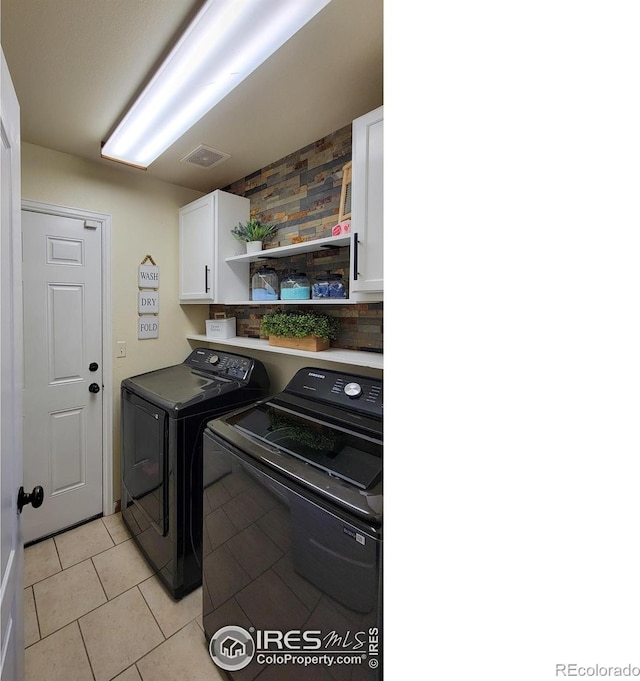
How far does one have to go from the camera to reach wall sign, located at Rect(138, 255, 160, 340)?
2504 mm

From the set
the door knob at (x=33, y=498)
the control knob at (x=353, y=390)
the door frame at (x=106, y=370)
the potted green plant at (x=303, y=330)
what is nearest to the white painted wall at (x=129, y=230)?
the door frame at (x=106, y=370)

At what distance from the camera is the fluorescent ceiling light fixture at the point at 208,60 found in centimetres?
104

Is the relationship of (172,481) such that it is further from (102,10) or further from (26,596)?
(102,10)

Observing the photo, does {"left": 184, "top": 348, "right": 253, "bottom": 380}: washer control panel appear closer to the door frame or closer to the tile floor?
the door frame

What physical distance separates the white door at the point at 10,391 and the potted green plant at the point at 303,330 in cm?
117

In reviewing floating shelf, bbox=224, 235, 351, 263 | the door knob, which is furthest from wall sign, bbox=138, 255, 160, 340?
the door knob

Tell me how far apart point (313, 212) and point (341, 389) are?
115cm

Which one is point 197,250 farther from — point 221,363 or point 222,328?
point 221,363

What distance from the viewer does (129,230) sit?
2430 millimetres

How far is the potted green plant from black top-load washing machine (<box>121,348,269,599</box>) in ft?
1.06

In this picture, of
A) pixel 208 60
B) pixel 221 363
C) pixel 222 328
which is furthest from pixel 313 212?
pixel 221 363

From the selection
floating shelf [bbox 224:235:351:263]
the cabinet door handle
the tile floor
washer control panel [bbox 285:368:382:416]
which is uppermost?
floating shelf [bbox 224:235:351:263]
